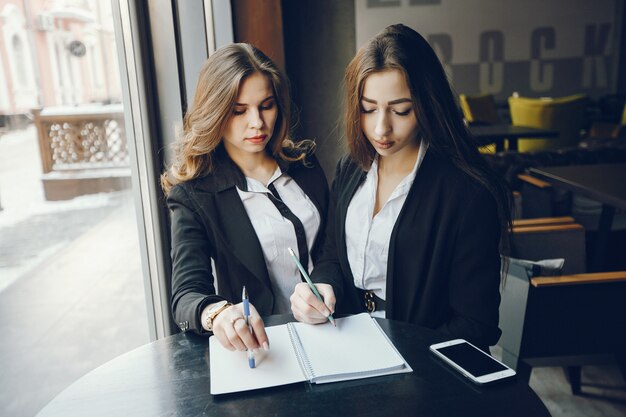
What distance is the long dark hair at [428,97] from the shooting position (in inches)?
48.5

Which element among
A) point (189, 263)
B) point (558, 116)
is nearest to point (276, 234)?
point (189, 263)

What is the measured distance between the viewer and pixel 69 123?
1474mm

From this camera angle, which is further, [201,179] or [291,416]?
[201,179]

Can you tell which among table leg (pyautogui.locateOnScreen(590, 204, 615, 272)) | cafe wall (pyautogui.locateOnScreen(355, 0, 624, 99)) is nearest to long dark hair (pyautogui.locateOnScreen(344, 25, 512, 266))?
table leg (pyautogui.locateOnScreen(590, 204, 615, 272))

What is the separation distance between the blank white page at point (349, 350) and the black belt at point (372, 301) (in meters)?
0.22

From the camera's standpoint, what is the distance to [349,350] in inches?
40.6

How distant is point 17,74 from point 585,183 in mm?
2258

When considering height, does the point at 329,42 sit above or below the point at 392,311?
above

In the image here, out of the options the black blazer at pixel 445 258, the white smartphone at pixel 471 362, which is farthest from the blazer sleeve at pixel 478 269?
the white smartphone at pixel 471 362

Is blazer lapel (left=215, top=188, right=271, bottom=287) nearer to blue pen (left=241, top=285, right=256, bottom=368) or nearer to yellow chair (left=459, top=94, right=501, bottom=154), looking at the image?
blue pen (left=241, top=285, right=256, bottom=368)

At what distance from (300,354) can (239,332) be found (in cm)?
13

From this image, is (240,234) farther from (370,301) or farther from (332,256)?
(370,301)

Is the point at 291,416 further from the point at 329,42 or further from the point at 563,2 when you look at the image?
the point at 563,2

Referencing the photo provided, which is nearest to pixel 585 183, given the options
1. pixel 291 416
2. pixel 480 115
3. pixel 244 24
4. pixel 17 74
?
pixel 244 24
